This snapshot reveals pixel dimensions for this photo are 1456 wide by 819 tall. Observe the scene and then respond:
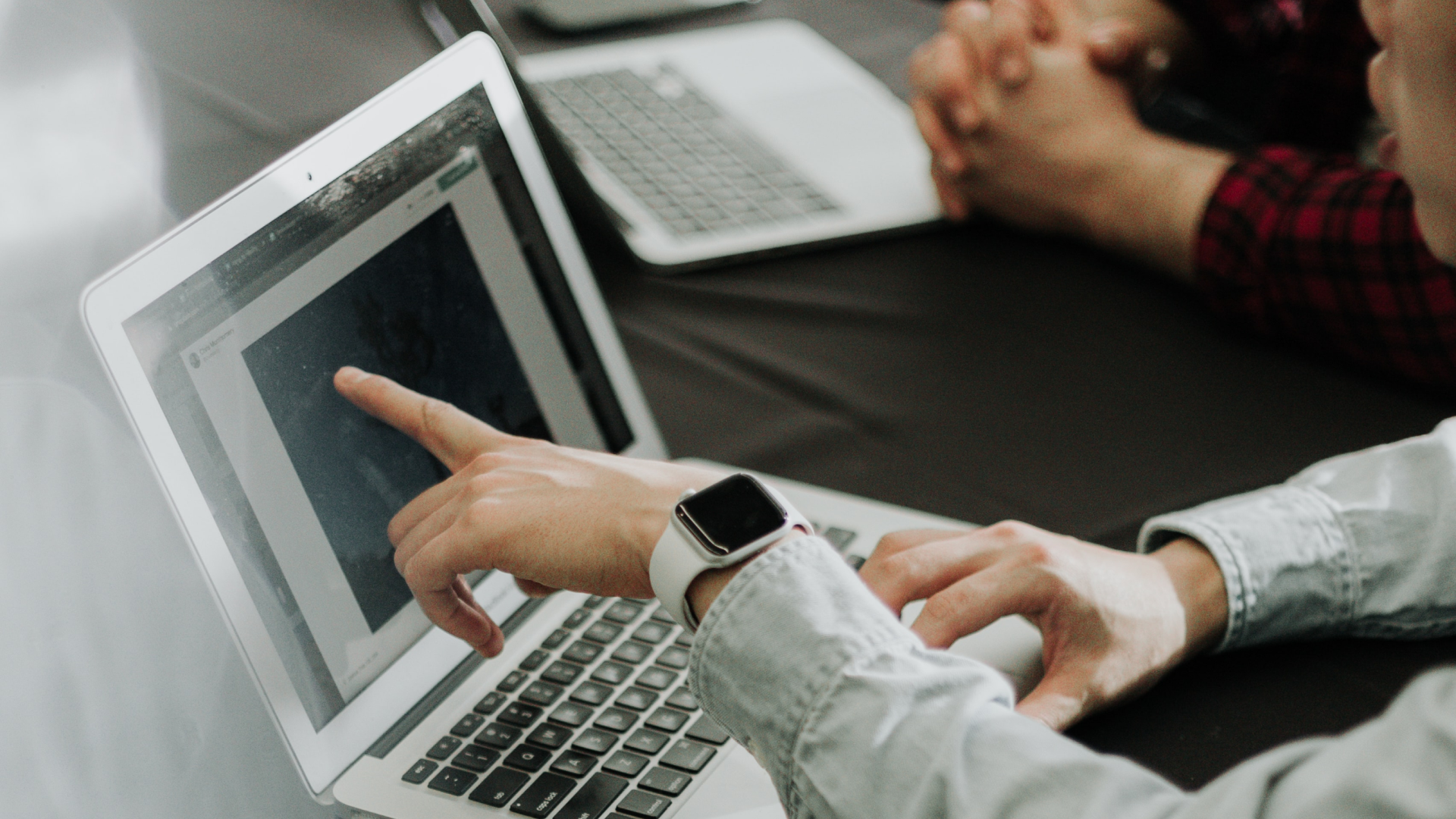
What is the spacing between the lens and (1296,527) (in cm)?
62

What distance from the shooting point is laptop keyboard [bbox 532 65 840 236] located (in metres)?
0.96

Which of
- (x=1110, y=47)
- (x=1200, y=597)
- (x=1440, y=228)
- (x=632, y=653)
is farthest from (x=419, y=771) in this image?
(x=1110, y=47)

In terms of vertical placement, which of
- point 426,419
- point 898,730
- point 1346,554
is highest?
point 426,419

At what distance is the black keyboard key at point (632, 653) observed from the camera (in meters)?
0.58

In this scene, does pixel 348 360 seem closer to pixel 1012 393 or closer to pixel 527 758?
pixel 527 758

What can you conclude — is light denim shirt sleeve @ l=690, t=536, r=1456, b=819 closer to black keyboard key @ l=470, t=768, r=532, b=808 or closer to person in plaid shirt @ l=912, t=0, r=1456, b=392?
black keyboard key @ l=470, t=768, r=532, b=808

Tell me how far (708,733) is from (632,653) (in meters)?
0.07

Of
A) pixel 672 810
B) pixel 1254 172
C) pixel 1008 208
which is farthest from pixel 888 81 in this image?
pixel 672 810

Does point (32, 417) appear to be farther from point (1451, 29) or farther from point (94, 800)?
point (1451, 29)

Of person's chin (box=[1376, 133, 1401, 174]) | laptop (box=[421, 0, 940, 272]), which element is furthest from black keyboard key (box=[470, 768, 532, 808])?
person's chin (box=[1376, 133, 1401, 174])

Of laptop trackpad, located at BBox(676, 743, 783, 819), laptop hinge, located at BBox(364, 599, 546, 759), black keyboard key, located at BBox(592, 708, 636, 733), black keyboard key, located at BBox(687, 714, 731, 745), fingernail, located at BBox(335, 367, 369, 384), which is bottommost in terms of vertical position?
laptop trackpad, located at BBox(676, 743, 783, 819)

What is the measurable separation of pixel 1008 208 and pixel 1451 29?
0.48 metres

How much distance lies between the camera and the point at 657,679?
569mm

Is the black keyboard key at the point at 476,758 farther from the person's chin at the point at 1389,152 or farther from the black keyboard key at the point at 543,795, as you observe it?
the person's chin at the point at 1389,152
